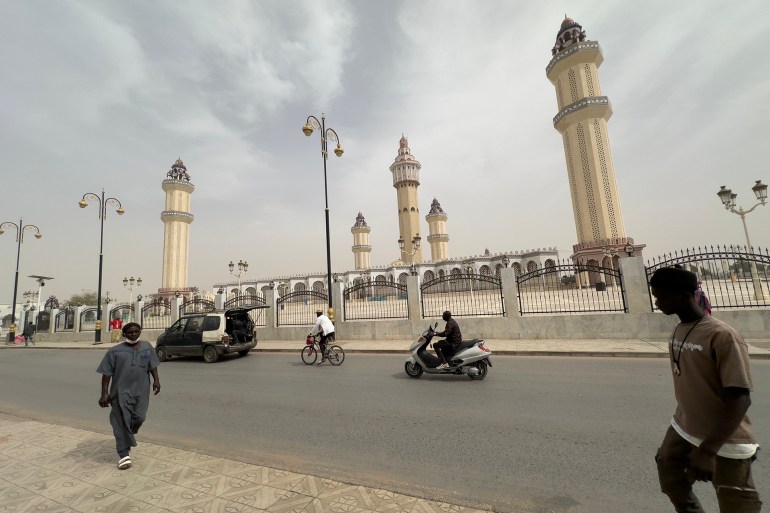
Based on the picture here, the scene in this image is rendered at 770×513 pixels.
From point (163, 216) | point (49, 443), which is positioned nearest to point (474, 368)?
point (49, 443)

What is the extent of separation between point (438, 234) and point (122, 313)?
2608 inches

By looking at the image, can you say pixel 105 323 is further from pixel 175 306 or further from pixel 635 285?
pixel 635 285

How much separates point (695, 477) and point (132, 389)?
5.10 metres

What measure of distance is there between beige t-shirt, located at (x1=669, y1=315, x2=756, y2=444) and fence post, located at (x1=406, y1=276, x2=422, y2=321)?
11.0 m

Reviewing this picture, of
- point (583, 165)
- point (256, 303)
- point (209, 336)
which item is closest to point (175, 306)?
point (256, 303)

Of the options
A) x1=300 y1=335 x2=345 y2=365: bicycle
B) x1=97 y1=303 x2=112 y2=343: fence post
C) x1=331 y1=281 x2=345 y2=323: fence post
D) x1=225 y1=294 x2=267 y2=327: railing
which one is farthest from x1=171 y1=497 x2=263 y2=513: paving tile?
x1=97 y1=303 x2=112 y2=343: fence post

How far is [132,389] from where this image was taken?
13.4ft

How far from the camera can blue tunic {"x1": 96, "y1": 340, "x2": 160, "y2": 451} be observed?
3.95 m

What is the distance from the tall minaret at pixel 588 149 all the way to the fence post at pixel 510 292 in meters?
32.4

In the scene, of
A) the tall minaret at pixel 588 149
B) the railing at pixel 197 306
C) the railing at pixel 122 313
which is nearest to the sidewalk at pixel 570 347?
the railing at pixel 197 306

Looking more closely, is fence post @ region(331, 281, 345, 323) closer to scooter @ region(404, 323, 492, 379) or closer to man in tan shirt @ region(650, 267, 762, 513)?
scooter @ region(404, 323, 492, 379)

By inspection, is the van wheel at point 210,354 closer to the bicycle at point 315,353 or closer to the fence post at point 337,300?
the bicycle at point 315,353

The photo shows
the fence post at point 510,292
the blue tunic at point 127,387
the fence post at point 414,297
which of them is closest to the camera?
the blue tunic at point 127,387

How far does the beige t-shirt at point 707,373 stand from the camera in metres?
1.72
